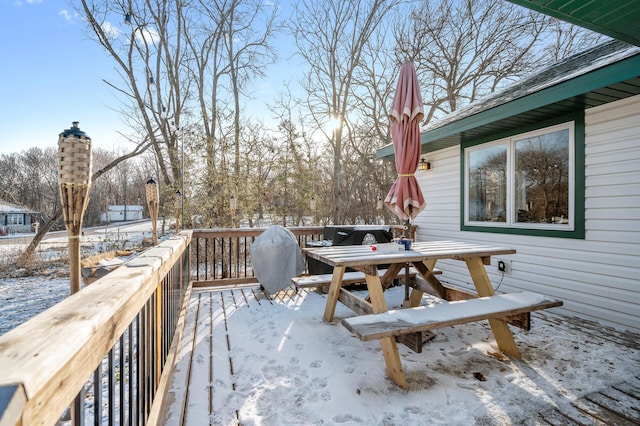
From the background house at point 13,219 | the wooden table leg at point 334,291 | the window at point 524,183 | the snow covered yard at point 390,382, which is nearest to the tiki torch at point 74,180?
the snow covered yard at point 390,382

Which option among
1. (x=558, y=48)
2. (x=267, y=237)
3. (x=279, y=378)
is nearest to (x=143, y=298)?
(x=279, y=378)

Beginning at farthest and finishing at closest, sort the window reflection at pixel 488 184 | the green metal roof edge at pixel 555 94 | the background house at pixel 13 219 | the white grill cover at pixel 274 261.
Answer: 1. the background house at pixel 13 219
2. the window reflection at pixel 488 184
3. the white grill cover at pixel 274 261
4. the green metal roof edge at pixel 555 94

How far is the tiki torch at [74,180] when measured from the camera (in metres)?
2.04

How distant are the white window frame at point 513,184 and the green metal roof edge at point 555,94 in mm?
550

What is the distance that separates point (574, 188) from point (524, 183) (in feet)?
2.09

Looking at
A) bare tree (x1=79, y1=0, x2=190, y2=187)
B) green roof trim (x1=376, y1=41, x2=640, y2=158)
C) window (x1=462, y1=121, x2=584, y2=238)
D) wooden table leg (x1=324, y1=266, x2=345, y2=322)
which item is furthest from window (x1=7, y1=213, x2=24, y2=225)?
green roof trim (x1=376, y1=41, x2=640, y2=158)

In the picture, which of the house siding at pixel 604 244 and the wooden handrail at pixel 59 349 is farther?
the house siding at pixel 604 244

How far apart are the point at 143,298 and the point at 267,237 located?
9.14 ft

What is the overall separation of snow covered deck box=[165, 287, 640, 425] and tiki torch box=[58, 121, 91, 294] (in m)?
1.09

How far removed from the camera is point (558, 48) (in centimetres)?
945

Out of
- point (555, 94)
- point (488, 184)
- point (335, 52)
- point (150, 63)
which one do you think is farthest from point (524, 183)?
point (150, 63)

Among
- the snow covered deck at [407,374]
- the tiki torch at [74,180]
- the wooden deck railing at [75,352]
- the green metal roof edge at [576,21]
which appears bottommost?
the snow covered deck at [407,374]

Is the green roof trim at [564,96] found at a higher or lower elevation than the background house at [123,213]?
higher

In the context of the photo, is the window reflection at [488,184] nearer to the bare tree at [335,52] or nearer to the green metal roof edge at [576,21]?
the green metal roof edge at [576,21]
